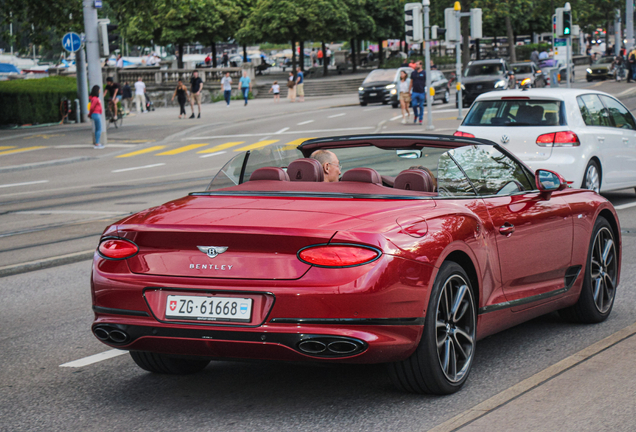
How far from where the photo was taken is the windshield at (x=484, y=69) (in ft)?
131

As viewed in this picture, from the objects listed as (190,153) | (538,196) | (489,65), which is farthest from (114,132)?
(538,196)

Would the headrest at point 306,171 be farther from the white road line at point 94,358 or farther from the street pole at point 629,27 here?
the street pole at point 629,27

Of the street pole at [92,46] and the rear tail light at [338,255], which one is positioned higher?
the street pole at [92,46]

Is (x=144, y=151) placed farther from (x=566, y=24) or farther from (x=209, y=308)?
(x=209, y=308)

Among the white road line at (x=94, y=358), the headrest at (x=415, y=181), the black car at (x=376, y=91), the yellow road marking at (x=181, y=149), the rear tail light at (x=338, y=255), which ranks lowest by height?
the white road line at (x=94, y=358)

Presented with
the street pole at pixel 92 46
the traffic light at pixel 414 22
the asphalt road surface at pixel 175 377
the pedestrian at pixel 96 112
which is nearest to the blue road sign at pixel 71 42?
the street pole at pixel 92 46

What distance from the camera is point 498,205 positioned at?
5.31 meters

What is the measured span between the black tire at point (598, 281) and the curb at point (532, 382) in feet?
0.81

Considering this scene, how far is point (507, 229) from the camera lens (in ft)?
17.2

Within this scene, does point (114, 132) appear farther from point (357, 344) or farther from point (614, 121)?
point (357, 344)

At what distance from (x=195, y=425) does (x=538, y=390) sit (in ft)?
5.60

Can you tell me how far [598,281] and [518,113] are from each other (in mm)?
6595

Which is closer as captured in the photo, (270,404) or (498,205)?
(270,404)

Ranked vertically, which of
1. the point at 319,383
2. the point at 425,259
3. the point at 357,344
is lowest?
the point at 319,383
